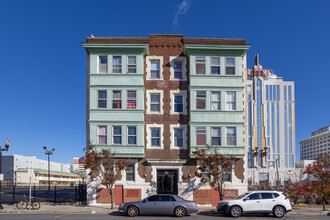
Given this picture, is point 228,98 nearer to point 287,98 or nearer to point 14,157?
point 14,157

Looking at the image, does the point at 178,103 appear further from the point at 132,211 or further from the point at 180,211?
the point at 132,211

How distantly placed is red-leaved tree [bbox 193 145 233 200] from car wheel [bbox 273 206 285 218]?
408 centimetres

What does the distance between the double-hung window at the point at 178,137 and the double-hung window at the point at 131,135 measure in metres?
3.41

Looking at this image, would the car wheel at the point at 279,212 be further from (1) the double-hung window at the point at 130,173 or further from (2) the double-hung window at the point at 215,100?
(1) the double-hung window at the point at 130,173

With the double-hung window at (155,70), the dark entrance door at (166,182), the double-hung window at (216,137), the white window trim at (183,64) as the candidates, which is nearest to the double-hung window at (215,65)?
the white window trim at (183,64)

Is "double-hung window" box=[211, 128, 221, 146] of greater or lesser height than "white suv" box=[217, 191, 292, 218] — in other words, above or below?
above

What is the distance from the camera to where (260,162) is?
525 ft

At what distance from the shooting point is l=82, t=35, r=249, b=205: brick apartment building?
1061 inches

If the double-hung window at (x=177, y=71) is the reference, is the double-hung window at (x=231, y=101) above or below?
below

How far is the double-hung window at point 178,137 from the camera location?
27.7m

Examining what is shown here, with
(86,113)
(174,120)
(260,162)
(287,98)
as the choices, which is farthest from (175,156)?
(287,98)

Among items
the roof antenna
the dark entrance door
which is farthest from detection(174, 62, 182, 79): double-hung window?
the roof antenna

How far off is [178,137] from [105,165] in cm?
647

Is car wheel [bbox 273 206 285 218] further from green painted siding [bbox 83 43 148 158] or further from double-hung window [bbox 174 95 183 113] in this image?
double-hung window [bbox 174 95 183 113]
